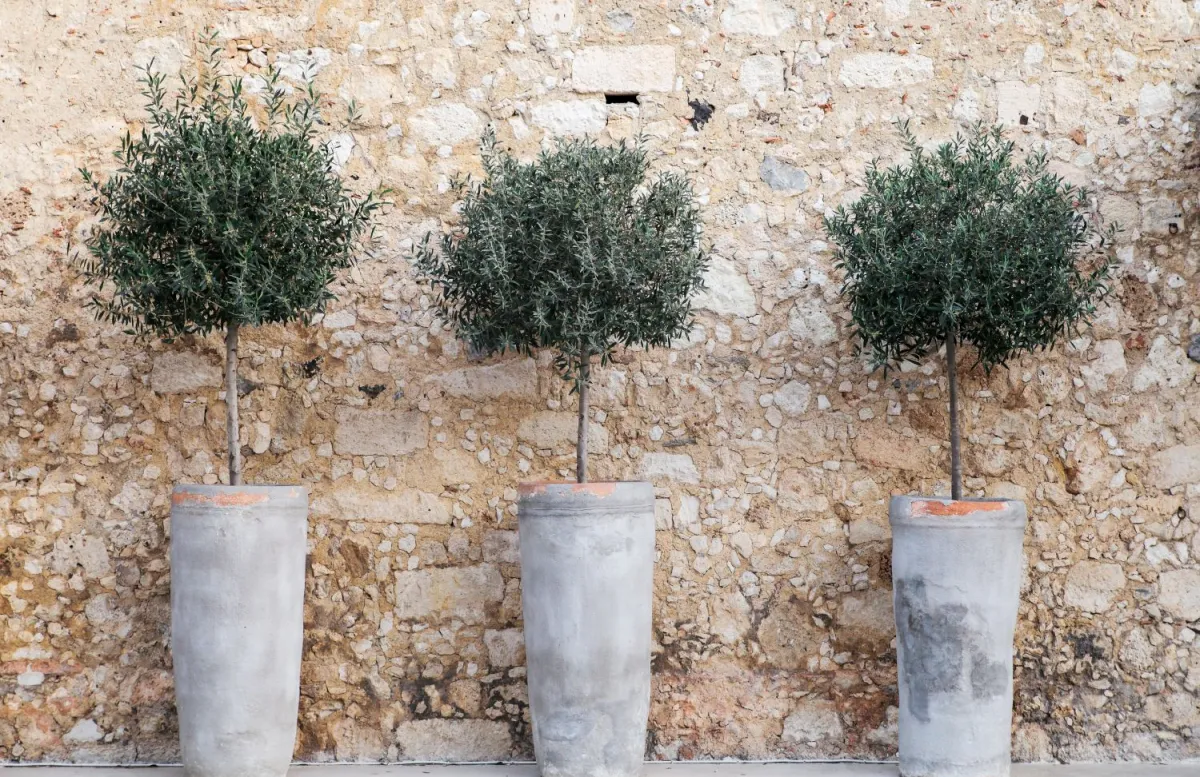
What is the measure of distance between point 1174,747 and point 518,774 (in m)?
2.43

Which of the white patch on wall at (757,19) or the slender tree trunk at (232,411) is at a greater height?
the white patch on wall at (757,19)

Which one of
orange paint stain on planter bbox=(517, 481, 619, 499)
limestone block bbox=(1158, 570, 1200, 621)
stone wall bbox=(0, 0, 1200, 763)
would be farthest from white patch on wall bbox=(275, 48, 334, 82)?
limestone block bbox=(1158, 570, 1200, 621)

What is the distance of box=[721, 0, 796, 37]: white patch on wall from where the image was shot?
4684 millimetres

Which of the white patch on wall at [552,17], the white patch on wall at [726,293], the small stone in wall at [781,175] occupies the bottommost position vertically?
the white patch on wall at [726,293]

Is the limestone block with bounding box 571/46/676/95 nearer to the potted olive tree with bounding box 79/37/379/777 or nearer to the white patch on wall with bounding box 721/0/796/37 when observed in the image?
the white patch on wall with bounding box 721/0/796/37

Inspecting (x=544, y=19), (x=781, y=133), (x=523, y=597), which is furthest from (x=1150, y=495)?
(x=544, y=19)

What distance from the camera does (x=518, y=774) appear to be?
416 cm

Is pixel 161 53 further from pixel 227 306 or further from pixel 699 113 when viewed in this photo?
pixel 699 113

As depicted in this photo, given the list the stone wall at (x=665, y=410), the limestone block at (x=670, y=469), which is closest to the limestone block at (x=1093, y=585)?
Result: the stone wall at (x=665, y=410)

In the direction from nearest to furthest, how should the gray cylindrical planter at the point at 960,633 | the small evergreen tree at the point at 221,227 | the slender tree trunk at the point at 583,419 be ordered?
1. the small evergreen tree at the point at 221,227
2. the gray cylindrical planter at the point at 960,633
3. the slender tree trunk at the point at 583,419

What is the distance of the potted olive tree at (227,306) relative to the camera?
12.5ft

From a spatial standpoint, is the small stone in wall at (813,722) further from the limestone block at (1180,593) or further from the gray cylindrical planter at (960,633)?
the limestone block at (1180,593)

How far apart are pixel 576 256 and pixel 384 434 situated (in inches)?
48.2

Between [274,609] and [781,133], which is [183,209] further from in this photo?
[781,133]
